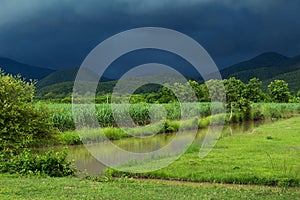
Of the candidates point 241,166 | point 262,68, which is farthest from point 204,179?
point 262,68

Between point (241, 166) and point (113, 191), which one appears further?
point (241, 166)

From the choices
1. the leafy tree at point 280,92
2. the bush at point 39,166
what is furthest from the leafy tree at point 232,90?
the leafy tree at point 280,92

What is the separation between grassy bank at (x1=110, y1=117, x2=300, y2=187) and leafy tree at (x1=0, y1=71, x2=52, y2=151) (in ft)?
15.8

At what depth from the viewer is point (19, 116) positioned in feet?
58.0

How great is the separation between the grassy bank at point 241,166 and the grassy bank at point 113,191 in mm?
2329

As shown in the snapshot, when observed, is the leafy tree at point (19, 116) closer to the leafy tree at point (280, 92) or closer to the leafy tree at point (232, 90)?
the leafy tree at point (232, 90)

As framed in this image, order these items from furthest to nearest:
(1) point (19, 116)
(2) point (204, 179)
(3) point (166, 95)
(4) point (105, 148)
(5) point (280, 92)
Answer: (5) point (280, 92)
(3) point (166, 95)
(4) point (105, 148)
(1) point (19, 116)
(2) point (204, 179)

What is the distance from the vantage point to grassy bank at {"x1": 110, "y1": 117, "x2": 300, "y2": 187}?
1310 centimetres

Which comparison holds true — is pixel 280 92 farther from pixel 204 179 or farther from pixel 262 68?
pixel 204 179

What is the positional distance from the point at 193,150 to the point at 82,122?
1214 centimetres

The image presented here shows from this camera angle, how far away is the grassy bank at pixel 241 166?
13.1 metres

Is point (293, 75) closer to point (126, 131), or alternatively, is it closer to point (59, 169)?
point (126, 131)

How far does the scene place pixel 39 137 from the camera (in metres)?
19.1

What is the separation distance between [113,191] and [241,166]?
6163 mm
